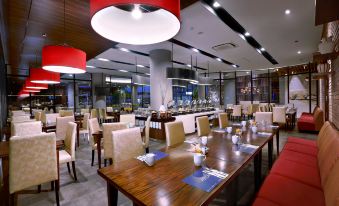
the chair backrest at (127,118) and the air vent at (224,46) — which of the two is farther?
the air vent at (224,46)

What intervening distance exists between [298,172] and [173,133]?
1.67 meters

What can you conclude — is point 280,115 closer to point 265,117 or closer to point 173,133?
point 265,117

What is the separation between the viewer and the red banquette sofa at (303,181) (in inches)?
54.6

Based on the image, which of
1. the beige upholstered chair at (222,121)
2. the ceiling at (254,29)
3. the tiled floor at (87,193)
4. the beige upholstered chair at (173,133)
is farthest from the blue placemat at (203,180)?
the ceiling at (254,29)

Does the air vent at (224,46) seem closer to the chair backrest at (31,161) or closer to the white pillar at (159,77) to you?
the white pillar at (159,77)

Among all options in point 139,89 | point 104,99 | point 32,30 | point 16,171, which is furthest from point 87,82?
point 16,171

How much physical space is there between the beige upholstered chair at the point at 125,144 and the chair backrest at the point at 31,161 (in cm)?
75

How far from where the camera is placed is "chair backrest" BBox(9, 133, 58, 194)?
1.91m

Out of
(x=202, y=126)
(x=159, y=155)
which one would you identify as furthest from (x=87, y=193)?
(x=202, y=126)

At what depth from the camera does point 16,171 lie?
6.32 feet

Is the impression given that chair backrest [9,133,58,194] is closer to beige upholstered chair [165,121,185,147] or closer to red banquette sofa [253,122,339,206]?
beige upholstered chair [165,121,185,147]

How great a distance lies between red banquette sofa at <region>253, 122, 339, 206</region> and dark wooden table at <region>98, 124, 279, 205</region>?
0.32 metres

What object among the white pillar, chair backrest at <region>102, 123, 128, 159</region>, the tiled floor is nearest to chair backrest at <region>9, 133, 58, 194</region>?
the tiled floor

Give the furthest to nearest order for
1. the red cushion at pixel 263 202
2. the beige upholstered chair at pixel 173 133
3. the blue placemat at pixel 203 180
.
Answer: the beige upholstered chair at pixel 173 133
the red cushion at pixel 263 202
the blue placemat at pixel 203 180
